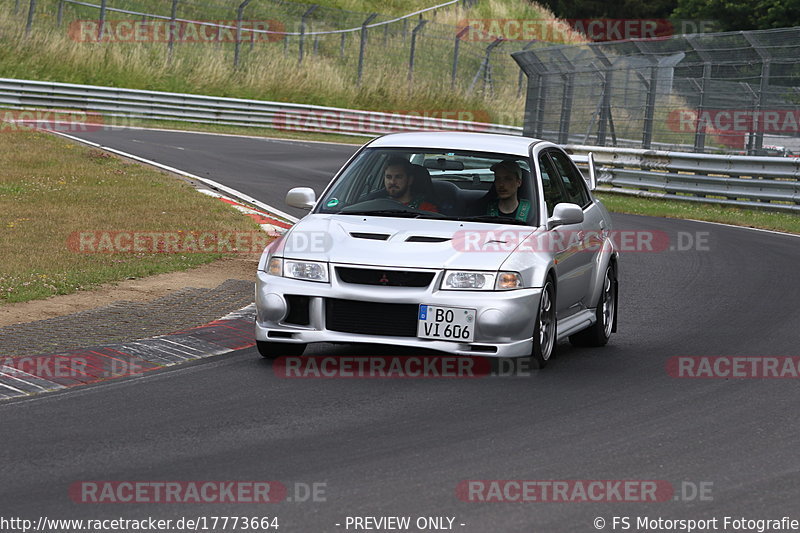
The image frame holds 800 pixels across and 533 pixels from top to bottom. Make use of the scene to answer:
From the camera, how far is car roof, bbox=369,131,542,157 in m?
9.35

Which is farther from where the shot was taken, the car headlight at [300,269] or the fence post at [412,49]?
the fence post at [412,49]

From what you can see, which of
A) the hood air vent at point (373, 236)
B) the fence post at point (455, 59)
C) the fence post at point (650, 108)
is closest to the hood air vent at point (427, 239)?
the hood air vent at point (373, 236)

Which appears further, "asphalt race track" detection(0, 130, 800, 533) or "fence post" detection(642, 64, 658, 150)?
"fence post" detection(642, 64, 658, 150)

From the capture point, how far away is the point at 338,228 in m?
8.58

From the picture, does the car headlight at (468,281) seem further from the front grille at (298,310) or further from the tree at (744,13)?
the tree at (744,13)

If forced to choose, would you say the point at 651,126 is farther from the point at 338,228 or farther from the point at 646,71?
the point at 338,228

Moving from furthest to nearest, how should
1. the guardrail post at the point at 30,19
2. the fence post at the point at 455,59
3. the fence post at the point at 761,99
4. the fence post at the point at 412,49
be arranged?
the fence post at the point at 455,59 < the fence post at the point at 412,49 < the guardrail post at the point at 30,19 < the fence post at the point at 761,99

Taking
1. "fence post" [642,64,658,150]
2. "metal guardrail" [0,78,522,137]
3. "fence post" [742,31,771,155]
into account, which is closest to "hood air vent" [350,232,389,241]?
"fence post" [742,31,771,155]

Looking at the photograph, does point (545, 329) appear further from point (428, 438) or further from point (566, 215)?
point (428, 438)

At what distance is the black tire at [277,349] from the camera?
28.0 ft

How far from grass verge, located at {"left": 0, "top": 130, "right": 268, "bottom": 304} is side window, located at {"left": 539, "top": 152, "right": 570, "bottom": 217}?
169 inches

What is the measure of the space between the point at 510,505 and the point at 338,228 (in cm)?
354

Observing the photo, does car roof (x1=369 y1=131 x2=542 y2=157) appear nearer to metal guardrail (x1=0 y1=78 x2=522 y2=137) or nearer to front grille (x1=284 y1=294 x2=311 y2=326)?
front grille (x1=284 y1=294 x2=311 y2=326)

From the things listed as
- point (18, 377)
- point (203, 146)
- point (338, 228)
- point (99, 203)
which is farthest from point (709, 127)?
point (18, 377)
